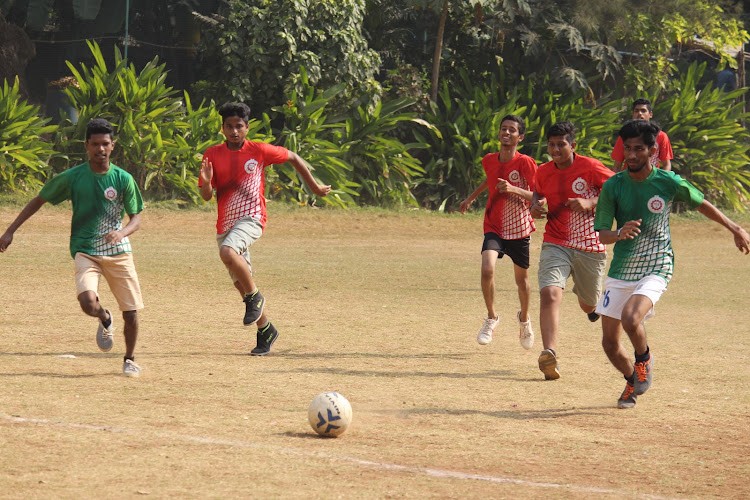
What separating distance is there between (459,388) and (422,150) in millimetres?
18057

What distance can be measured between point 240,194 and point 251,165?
0.81ft

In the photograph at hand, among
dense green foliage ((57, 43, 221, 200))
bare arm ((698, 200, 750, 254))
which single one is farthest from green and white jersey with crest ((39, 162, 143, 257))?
dense green foliage ((57, 43, 221, 200))

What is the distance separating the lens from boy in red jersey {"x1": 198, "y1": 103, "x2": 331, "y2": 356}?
9875mm

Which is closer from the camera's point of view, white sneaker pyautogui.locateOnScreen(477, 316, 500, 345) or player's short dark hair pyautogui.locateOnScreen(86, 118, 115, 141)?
player's short dark hair pyautogui.locateOnScreen(86, 118, 115, 141)

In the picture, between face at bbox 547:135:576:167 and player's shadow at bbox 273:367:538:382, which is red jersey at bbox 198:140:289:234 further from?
face at bbox 547:135:576:167

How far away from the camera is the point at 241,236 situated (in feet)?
32.7

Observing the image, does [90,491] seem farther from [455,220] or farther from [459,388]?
[455,220]

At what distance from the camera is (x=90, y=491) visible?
5.67 metres

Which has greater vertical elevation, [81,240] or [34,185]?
[81,240]

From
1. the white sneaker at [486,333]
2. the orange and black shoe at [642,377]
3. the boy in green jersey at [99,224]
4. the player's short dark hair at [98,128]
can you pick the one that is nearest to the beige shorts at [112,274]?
the boy in green jersey at [99,224]

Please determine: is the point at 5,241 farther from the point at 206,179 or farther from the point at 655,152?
the point at 655,152

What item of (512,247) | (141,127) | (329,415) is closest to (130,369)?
(329,415)

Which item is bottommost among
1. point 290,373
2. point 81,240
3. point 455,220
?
point 455,220

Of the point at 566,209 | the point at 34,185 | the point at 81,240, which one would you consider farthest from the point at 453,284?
the point at 34,185
